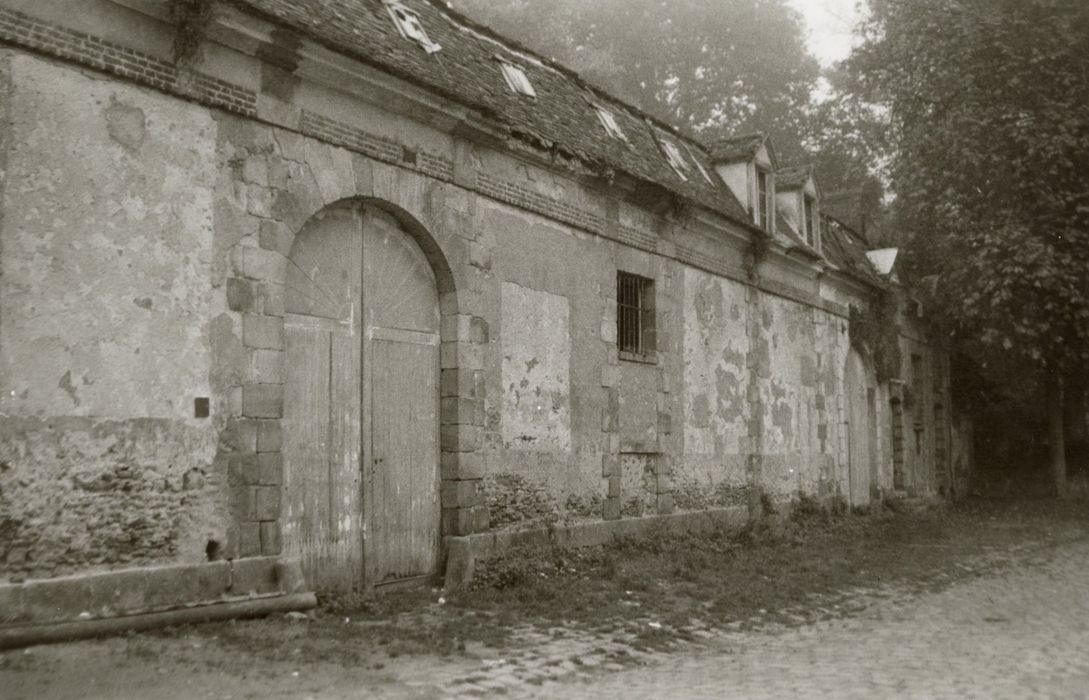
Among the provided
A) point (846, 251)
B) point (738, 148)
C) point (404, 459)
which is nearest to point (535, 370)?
point (404, 459)

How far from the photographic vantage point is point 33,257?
254 inches

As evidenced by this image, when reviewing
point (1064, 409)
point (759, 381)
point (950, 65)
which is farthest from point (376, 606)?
point (1064, 409)

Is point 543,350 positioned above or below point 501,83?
below

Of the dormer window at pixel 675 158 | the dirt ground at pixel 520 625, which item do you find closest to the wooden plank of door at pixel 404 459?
the dirt ground at pixel 520 625

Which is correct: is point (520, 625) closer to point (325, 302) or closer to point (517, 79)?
point (325, 302)

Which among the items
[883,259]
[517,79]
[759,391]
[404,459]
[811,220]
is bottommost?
[404,459]

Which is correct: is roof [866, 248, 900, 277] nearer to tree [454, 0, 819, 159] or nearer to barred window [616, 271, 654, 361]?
tree [454, 0, 819, 159]

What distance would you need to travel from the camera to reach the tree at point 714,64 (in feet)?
100

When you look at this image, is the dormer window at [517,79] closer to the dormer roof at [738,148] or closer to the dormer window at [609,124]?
the dormer window at [609,124]

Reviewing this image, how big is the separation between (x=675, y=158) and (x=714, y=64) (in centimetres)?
1783

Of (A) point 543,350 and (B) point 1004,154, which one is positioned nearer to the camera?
(A) point 543,350

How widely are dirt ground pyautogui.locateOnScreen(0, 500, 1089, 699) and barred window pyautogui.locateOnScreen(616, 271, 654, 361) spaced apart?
251cm

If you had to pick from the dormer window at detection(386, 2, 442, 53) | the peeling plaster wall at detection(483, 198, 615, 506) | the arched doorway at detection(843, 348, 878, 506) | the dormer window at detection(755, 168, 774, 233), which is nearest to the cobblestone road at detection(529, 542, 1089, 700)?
the peeling plaster wall at detection(483, 198, 615, 506)

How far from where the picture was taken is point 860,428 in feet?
65.7
